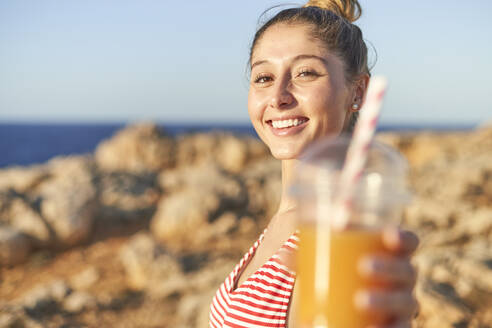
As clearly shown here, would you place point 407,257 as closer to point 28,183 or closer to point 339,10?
point 339,10

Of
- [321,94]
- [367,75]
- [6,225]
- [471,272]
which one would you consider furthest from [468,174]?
[6,225]

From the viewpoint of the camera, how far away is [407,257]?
998 mm

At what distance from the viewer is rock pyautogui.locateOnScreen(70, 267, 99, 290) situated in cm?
542

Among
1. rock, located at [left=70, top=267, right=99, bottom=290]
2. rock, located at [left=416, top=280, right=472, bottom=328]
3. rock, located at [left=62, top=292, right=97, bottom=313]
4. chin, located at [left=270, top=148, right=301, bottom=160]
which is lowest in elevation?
rock, located at [left=70, top=267, right=99, bottom=290]

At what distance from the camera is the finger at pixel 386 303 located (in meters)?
0.91

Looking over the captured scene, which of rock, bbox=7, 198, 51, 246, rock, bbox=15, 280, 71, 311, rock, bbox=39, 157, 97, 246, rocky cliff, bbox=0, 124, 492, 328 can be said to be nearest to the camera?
rocky cliff, bbox=0, 124, 492, 328

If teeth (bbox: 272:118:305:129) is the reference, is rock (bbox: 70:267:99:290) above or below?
below

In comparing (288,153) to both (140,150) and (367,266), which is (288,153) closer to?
(367,266)

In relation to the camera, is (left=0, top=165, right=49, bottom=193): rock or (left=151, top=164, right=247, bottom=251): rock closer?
(left=151, top=164, right=247, bottom=251): rock

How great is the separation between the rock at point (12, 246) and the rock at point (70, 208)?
1.49 feet

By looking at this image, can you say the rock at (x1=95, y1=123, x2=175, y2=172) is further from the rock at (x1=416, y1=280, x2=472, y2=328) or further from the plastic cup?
the plastic cup

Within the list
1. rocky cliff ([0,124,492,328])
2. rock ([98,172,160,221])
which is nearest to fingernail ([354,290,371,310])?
rocky cliff ([0,124,492,328])

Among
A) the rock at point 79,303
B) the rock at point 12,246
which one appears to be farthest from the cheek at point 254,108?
the rock at point 12,246

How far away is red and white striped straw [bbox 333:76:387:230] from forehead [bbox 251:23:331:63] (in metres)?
0.90
